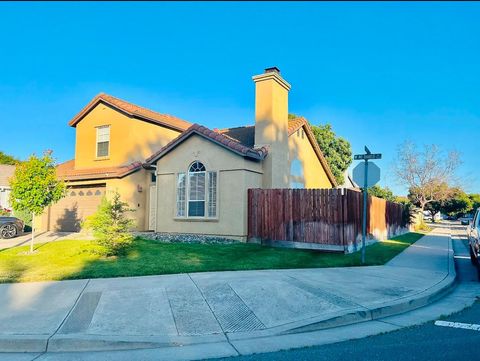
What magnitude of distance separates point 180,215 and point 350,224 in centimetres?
714

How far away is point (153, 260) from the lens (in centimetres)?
1044

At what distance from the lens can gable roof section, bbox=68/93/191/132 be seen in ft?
65.1

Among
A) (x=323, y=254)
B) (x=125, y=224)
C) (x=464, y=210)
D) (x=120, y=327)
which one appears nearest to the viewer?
(x=120, y=327)

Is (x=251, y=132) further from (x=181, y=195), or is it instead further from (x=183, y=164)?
(x=181, y=195)

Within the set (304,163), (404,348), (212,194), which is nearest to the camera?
(404,348)

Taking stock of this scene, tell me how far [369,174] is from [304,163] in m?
9.81

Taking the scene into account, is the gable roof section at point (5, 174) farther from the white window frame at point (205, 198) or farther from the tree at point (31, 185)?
the tree at point (31, 185)

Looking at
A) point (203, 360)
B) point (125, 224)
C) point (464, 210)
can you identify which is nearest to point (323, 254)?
point (125, 224)

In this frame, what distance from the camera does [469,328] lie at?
584 cm

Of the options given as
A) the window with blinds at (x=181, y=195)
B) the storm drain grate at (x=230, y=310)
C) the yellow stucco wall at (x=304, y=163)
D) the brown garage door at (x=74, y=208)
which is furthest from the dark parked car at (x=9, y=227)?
the storm drain grate at (x=230, y=310)

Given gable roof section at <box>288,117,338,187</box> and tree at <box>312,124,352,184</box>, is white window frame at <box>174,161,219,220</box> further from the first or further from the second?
tree at <box>312,124,352,184</box>

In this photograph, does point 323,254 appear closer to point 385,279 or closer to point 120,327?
point 385,279

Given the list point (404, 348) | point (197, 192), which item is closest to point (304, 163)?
point (197, 192)

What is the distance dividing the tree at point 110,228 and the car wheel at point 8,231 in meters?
8.68
